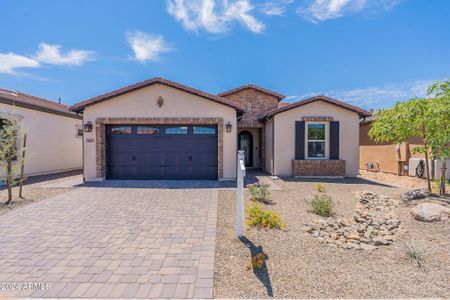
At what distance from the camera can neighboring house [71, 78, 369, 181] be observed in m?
10.8

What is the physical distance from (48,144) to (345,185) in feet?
52.4

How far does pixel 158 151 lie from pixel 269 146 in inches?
242

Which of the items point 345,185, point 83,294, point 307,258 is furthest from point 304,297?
point 345,185

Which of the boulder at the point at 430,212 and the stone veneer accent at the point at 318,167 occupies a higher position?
the stone veneer accent at the point at 318,167

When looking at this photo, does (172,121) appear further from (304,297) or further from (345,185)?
(304,297)

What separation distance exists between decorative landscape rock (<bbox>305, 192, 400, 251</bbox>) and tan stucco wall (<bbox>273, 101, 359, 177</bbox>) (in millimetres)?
5608

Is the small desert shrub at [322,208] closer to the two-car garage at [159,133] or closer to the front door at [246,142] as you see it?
the two-car garage at [159,133]

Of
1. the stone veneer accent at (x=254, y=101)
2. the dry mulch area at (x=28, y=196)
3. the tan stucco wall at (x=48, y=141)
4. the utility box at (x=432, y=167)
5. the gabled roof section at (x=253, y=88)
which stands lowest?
the dry mulch area at (x=28, y=196)

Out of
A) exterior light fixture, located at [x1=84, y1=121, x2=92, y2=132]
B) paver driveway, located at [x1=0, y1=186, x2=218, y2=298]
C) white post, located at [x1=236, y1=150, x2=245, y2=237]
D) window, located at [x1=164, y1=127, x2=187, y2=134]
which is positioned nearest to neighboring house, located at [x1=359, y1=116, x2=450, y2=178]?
window, located at [x1=164, y1=127, x2=187, y2=134]

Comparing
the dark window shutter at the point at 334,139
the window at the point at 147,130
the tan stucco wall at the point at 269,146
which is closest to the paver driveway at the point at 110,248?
the window at the point at 147,130

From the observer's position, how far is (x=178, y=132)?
11.2 meters

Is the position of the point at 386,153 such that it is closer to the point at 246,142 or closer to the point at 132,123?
the point at 246,142

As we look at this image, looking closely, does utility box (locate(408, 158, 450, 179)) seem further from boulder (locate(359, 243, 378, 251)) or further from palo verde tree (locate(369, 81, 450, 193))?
boulder (locate(359, 243, 378, 251))

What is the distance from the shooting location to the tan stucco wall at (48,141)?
12.0 m
